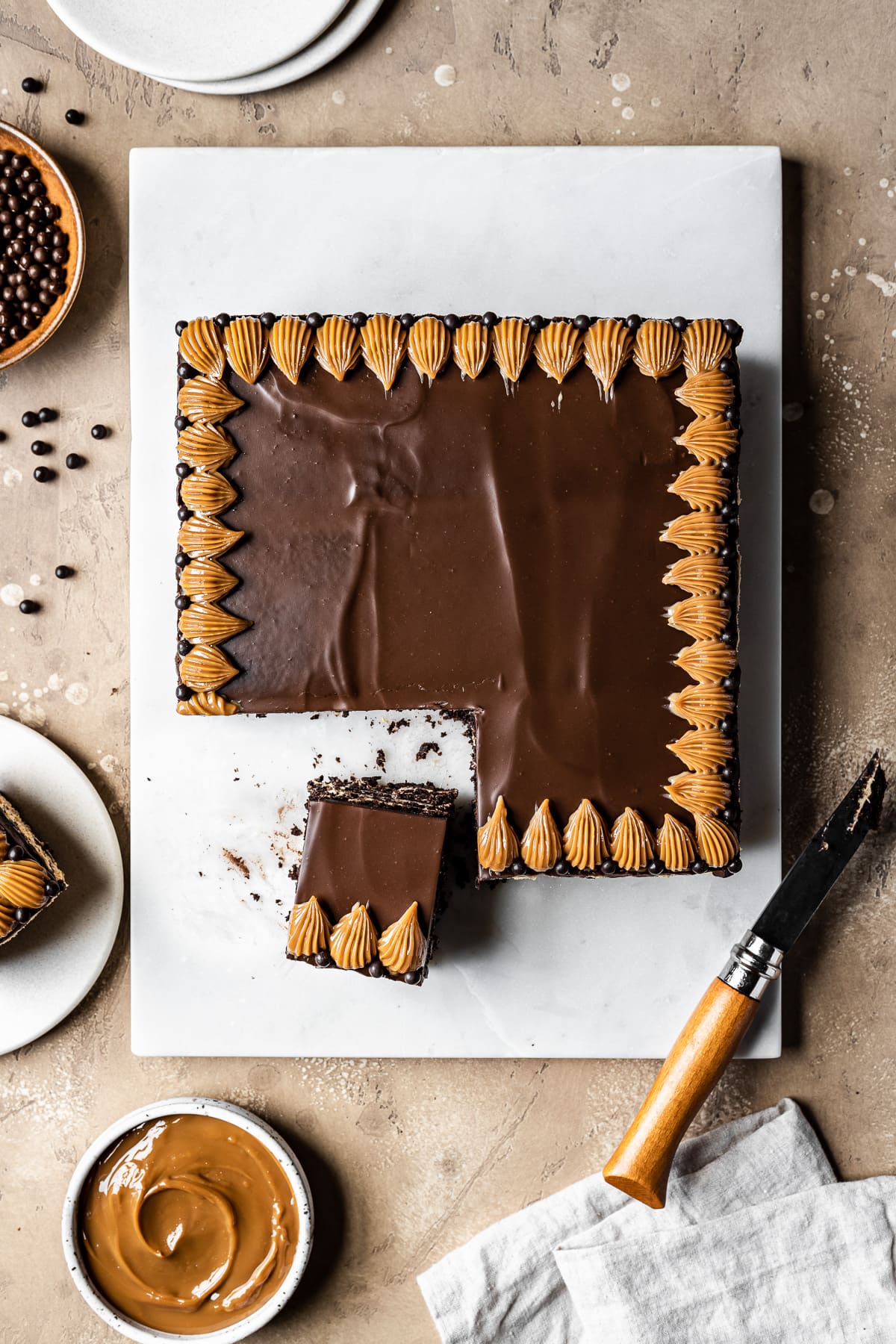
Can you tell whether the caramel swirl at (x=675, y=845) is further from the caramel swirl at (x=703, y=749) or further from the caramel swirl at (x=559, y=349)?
the caramel swirl at (x=559, y=349)

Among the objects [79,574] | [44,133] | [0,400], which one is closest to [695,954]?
[79,574]

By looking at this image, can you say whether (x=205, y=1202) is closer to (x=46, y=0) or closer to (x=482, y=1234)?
(x=482, y=1234)

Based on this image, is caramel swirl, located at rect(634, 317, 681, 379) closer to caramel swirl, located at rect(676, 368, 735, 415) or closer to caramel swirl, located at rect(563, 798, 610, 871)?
caramel swirl, located at rect(676, 368, 735, 415)

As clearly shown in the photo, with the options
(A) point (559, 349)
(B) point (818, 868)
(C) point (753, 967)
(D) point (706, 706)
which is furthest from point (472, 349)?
(C) point (753, 967)

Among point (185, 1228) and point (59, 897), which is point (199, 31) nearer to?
point (59, 897)

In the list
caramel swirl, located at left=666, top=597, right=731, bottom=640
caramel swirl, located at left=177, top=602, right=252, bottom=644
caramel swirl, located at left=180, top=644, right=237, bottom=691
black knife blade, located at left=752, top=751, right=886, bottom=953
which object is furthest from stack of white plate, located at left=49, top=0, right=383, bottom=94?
black knife blade, located at left=752, top=751, right=886, bottom=953
